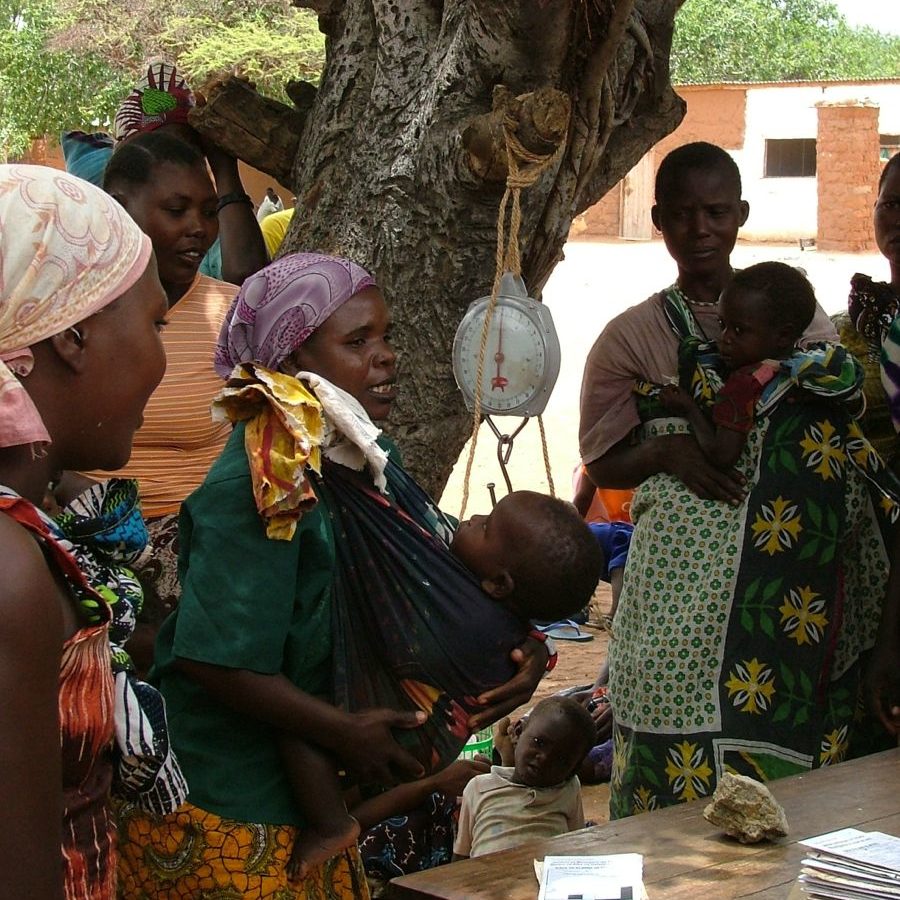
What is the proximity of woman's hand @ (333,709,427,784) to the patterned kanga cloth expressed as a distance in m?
1.18

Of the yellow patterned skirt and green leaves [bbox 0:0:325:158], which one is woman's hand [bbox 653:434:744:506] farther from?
green leaves [bbox 0:0:325:158]

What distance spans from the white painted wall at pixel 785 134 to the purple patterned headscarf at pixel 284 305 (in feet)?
76.6

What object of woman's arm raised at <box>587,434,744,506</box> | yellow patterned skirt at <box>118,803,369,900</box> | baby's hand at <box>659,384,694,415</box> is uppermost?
baby's hand at <box>659,384,694,415</box>

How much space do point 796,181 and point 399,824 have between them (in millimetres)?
23723

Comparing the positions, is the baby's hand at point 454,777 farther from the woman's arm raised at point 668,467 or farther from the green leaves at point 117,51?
the green leaves at point 117,51

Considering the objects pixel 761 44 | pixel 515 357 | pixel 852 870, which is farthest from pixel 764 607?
pixel 761 44

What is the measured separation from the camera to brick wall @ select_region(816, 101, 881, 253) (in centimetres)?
2191

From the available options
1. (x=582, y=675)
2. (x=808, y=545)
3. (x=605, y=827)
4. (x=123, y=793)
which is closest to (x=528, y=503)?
(x=605, y=827)

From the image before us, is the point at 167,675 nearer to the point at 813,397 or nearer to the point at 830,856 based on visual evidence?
the point at 830,856

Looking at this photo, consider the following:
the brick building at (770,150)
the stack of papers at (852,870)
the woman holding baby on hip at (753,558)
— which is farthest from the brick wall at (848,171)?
the stack of papers at (852,870)

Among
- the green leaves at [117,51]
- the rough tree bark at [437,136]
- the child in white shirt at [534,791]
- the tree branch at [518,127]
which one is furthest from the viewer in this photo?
the green leaves at [117,51]

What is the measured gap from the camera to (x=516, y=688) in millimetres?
2260

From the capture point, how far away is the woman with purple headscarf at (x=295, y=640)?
2.05 meters

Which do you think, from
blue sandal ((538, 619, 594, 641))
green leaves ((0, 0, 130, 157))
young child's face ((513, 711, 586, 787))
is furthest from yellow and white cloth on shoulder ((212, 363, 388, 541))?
green leaves ((0, 0, 130, 157))
